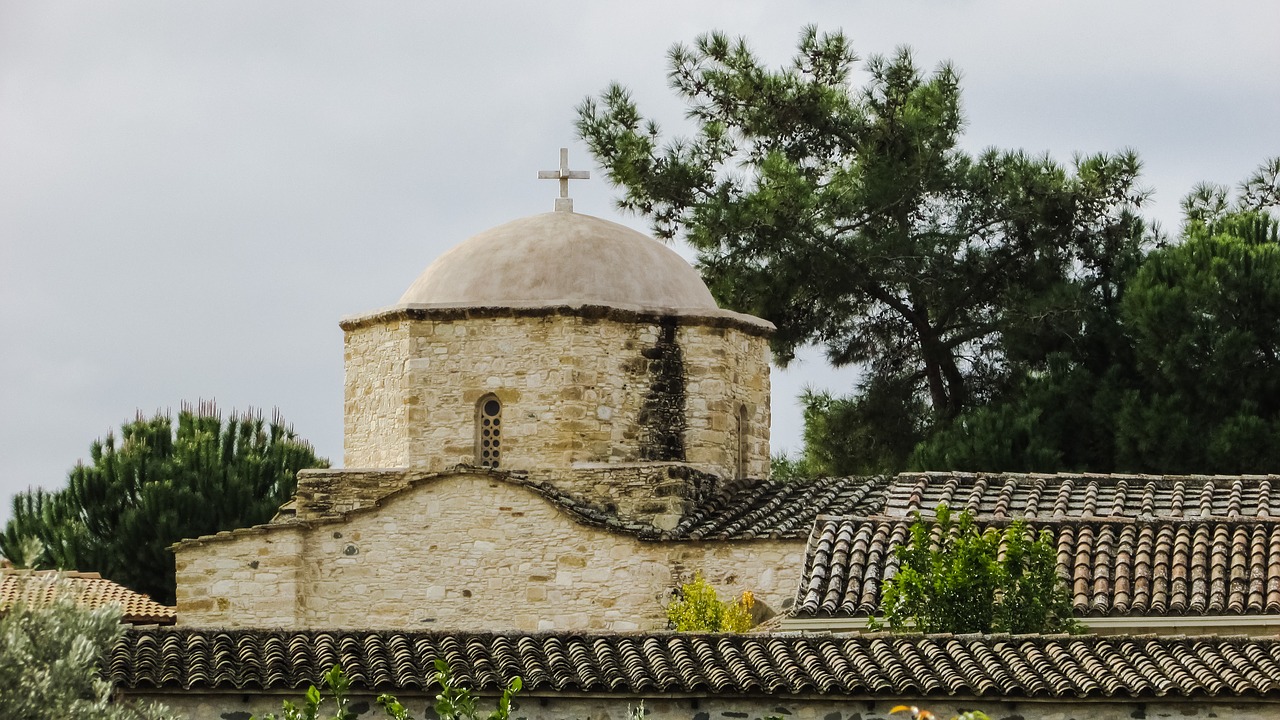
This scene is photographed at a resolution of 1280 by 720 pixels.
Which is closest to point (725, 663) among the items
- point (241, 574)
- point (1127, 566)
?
point (1127, 566)

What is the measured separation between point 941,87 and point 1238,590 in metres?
16.0

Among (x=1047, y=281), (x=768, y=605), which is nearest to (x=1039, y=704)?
(x=768, y=605)

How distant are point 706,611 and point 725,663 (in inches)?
269

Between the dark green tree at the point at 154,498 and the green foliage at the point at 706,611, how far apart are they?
12275 mm

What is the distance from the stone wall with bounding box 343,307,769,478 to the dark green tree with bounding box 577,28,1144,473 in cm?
777

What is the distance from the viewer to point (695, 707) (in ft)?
35.2

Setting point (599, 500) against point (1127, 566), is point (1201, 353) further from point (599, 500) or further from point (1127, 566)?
point (1127, 566)

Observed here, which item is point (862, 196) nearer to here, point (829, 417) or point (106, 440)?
point (829, 417)

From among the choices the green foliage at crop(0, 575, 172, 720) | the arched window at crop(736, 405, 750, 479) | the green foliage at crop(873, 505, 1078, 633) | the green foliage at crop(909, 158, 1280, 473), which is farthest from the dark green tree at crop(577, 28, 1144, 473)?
the green foliage at crop(0, 575, 172, 720)

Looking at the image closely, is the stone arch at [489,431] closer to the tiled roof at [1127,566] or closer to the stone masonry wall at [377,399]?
the stone masonry wall at [377,399]

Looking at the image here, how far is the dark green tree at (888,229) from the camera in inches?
1108

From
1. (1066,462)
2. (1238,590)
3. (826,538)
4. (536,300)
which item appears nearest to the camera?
(1238,590)

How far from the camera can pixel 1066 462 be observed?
86.3ft

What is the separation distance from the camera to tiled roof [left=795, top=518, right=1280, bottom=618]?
47.5 feet
